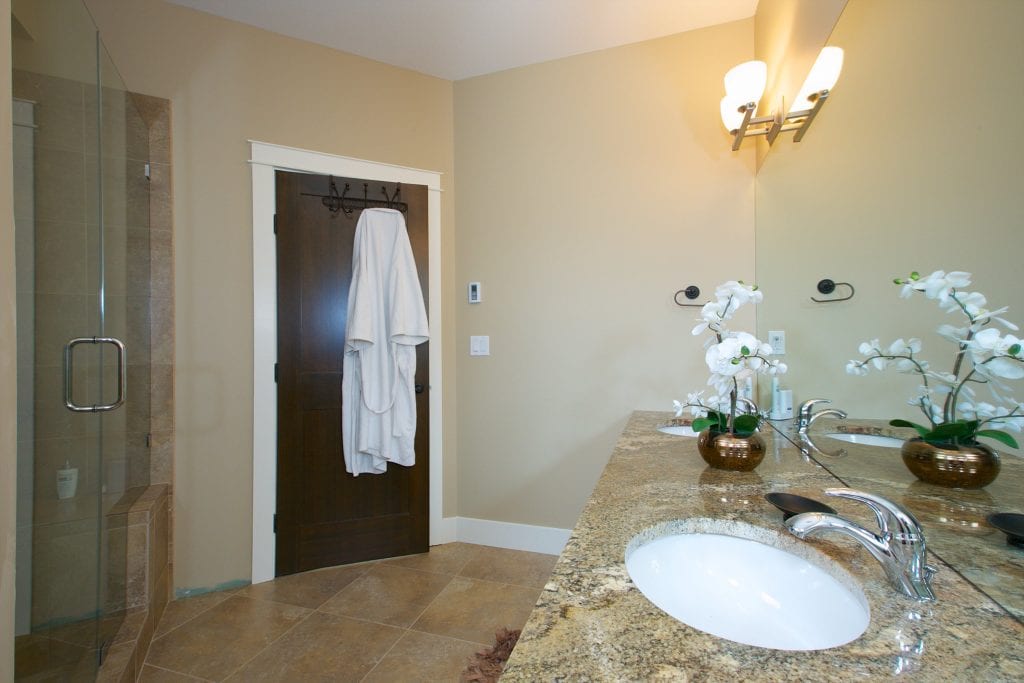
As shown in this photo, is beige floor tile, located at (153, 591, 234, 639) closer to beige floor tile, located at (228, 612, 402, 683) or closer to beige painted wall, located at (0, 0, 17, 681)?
beige floor tile, located at (228, 612, 402, 683)

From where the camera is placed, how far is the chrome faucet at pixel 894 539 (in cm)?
49

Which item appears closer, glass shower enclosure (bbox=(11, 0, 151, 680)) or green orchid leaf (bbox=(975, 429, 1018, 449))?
green orchid leaf (bbox=(975, 429, 1018, 449))

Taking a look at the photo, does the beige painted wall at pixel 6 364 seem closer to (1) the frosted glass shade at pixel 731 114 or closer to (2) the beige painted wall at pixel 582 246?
(2) the beige painted wall at pixel 582 246

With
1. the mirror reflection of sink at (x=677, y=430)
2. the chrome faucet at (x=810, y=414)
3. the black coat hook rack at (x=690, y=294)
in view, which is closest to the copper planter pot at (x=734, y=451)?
the chrome faucet at (x=810, y=414)

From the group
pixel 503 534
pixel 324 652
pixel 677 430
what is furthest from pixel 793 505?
pixel 503 534

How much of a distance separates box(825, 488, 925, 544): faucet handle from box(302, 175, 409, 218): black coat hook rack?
2.26m

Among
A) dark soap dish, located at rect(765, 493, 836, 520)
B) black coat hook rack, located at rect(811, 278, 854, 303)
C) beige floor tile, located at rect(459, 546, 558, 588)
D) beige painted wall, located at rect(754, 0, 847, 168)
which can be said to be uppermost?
beige painted wall, located at rect(754, 0, 847, 168)

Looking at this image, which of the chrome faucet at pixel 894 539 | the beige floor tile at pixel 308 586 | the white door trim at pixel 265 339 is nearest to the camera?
the chrome faucet at pixel 894 539

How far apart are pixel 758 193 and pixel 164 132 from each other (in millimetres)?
2732

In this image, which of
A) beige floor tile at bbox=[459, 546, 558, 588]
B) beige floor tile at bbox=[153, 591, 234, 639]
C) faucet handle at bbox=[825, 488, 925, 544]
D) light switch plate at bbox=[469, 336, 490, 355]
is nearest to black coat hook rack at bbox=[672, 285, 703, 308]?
light switch plate at bbox=[469, 336, 490, 355]

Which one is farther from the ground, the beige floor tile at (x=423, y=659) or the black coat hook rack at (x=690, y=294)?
the black coat hook rack at (x=690, y=294)

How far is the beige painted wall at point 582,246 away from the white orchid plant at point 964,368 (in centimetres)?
132

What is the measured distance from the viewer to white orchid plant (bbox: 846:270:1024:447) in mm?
574

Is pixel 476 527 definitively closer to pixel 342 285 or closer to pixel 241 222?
pixel 342 285
